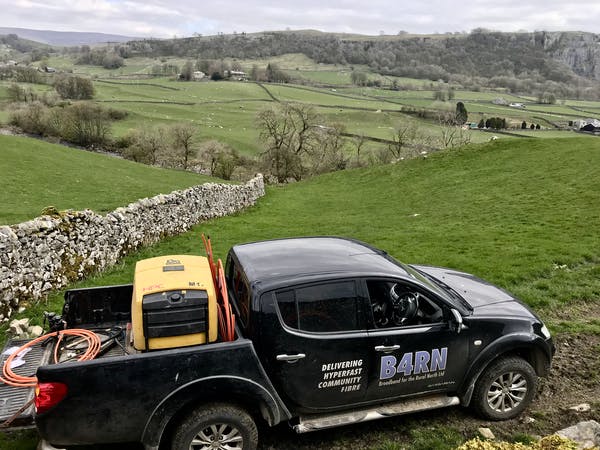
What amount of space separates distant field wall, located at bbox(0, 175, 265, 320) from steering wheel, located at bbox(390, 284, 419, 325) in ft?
24.6

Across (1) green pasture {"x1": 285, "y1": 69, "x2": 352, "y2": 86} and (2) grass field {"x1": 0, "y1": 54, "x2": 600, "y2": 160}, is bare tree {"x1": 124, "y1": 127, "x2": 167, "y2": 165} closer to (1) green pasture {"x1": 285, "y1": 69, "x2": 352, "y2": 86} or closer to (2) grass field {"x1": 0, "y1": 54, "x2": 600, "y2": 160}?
(2) grass field {"x1": 0, "y1": 54, "x2": 600, "y2": 160}

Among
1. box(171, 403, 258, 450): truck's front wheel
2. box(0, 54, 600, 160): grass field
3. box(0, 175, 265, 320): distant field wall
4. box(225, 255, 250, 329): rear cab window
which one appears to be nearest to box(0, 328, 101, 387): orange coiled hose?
box(171, 403, 258, 450): truck's front wheel

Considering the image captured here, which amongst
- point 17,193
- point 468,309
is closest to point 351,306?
point 468,309

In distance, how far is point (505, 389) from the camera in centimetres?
618

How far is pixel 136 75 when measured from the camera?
156 metres

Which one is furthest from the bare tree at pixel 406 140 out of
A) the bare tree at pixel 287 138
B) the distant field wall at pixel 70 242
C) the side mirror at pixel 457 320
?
the side mirror at pixel 457 320

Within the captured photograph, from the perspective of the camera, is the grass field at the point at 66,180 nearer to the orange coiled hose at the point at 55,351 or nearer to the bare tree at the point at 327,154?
the bare tree at the point at 327,154

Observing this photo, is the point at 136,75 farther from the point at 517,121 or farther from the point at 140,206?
the point at 140,206

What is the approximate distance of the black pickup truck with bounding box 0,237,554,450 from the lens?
15.6 ft

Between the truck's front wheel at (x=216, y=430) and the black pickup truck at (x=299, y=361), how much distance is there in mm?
13

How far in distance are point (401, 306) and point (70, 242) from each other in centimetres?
862

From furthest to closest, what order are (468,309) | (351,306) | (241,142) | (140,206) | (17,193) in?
(241,142) < (17,193) < (140,206) < (468,309) < (351,306)

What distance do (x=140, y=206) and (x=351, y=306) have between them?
11.6 m

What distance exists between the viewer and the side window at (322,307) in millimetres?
5375
